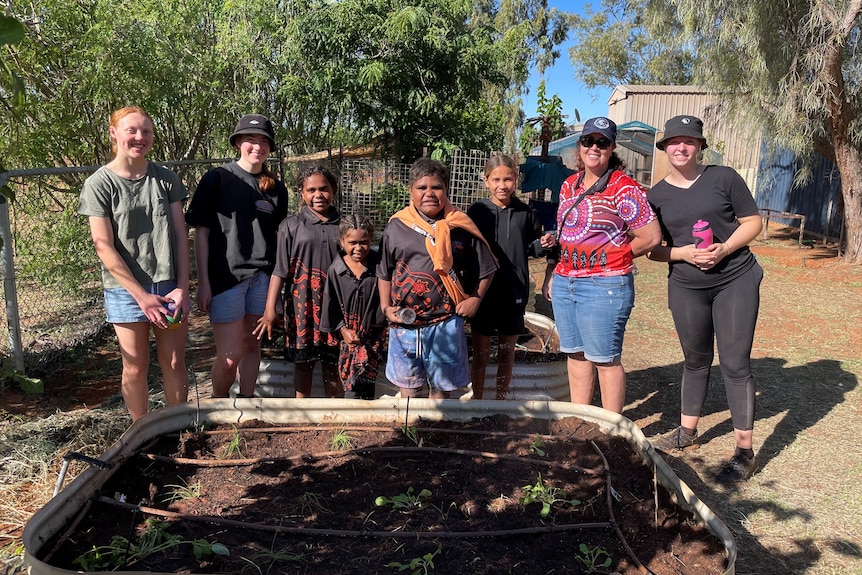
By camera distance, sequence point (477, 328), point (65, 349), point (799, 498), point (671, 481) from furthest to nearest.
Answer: point (65, 349), point (477, 328), point (799, 498), point (671, 481)

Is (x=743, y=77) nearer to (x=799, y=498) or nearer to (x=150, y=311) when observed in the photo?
(x=799, y=498)

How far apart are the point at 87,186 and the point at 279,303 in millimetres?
1096

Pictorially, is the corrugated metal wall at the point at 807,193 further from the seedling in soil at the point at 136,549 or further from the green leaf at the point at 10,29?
the green leaf at the point at 10,29

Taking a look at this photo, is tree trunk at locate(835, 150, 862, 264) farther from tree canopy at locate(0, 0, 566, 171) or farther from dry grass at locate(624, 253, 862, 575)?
tree canopy at locate(0, 0, 566, 171)

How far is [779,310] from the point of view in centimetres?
803

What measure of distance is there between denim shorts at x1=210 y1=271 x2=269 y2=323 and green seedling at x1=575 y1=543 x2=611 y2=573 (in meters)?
2.15

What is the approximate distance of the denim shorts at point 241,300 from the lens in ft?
10.9

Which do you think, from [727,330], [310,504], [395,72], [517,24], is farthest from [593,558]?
[517,24]

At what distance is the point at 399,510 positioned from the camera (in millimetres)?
2285

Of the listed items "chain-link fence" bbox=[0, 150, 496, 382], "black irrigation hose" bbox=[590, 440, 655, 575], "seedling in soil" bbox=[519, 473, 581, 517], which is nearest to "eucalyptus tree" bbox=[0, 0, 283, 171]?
"chain-link fence" bbox=[0, 150, 496, 382]

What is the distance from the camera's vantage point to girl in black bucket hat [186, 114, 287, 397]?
325 centimetres

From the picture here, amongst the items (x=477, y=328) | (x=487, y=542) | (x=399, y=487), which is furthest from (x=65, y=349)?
(x=487, y=542)

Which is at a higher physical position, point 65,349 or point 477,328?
point 477,328

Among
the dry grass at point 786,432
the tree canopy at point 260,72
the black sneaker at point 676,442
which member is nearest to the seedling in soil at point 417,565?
the dry grass at point 786,432
